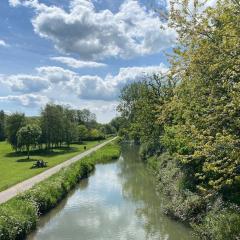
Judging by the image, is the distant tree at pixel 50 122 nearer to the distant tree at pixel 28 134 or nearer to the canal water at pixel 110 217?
the distant tree at pixel 28 134

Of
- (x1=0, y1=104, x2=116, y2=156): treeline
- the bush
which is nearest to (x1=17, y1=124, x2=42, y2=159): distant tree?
(x1=0, y1=104, x2=116, y2=156): treeline

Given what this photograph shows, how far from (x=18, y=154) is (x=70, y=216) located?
158 ft

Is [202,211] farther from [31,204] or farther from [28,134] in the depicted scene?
[28,134]

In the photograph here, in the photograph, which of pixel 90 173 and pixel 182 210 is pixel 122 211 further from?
pixel 90 173

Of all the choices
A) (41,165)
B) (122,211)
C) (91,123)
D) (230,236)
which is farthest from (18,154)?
(91,123)

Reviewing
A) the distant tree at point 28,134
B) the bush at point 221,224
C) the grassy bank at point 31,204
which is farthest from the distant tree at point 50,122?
the bush at point 221,224

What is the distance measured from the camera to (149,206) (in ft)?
98.2

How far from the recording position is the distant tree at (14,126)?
241 ft

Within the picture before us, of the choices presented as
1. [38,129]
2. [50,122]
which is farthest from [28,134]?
[50,122]

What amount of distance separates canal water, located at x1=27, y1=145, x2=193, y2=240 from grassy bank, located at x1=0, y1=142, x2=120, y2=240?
64cm

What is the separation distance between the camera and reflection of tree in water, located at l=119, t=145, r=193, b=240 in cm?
2256

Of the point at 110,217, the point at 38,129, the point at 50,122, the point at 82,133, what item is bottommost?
the point at 110,217

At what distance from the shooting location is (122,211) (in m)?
28.6

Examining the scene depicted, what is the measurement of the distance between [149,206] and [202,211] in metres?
8.36
